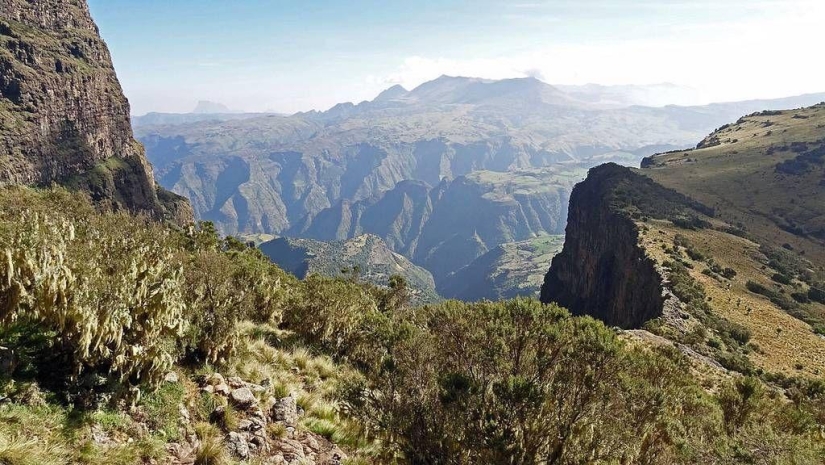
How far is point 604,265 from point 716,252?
74.7 feet

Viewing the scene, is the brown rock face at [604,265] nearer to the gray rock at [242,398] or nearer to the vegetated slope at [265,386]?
the vegetated slope at [265,386]

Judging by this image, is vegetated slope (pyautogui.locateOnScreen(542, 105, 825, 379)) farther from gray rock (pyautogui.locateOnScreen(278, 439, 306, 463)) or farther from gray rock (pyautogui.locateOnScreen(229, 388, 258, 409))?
gray rock (pyautogui.locateOnScreen(229, 388, 258, 409))

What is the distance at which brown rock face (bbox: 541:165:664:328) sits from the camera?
7719 centimetres

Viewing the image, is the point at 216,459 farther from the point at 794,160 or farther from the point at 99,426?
the point at 794,160

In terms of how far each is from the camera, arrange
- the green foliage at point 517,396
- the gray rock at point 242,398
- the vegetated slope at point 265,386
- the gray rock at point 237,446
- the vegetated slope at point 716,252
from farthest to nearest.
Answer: the vegetated slope at point 716,252 < the gray rock at point 242,398 < the green foliage at point 517,396 < the gray rock at point 237,446 < the vegetated slope at point 265,386

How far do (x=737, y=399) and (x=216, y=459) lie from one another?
26.2 m

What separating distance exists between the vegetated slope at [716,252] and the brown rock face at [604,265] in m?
0.36

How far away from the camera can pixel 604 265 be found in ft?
344

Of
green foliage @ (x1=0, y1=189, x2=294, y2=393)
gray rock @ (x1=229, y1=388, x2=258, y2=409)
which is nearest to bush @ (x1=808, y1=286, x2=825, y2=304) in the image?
gray rock @ (x1=229, y1=388, x2=258, y2=409)

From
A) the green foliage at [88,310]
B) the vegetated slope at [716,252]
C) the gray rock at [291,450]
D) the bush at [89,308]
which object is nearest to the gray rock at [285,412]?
the gray rock at [291,450]

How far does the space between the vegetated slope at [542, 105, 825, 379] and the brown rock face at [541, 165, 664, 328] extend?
1.18 ft

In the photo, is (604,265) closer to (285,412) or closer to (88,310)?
(285,412)

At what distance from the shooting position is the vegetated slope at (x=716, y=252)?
55.6m

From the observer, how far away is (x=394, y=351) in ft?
53.1
